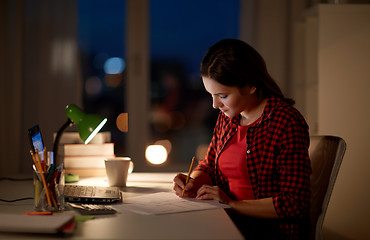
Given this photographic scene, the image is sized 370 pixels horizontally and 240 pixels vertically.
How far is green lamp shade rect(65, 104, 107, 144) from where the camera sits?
5.57ft

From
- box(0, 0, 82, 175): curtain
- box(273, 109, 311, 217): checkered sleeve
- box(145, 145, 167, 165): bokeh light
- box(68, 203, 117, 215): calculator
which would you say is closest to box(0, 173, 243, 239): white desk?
box(68, 203, 117, 215): calculator

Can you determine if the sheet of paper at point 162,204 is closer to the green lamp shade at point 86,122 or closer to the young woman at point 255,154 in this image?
the young woman at point 255,154

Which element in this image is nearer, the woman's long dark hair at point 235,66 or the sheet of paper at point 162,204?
the sheet of paper at point 162,204

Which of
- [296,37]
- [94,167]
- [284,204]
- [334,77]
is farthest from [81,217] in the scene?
[296,37]

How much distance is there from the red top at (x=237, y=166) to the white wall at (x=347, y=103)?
4.30 ft

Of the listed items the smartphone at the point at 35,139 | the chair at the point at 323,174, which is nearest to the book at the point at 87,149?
the smartphone at the point at 35,139

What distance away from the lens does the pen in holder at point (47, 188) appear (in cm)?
127

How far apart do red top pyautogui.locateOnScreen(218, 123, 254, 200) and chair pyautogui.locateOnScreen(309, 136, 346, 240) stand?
0.22 metres

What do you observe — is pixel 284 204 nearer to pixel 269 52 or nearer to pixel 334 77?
pixel 334 77

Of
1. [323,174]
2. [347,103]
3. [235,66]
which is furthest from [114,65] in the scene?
[323,174]

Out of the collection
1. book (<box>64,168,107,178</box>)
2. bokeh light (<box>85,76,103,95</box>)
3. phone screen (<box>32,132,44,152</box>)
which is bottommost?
book (<box>64,168,107,178</box>)

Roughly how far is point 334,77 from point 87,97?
1936 mm

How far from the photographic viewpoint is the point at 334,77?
2.83 meters

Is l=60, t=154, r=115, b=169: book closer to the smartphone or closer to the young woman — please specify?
the smartphone
